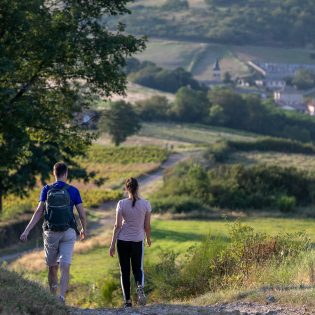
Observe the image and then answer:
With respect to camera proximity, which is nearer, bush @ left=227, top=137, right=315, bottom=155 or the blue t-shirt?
the blue t-shirt

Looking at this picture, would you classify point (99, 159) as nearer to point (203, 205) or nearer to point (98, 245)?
point (203, 205)

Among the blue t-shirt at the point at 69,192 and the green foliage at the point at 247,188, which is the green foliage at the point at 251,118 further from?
the blue t-shirt at the point at 69,192

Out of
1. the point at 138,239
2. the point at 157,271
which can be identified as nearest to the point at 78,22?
the point at 157,271

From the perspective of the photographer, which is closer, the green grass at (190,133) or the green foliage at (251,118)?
the green grass at (190,133)

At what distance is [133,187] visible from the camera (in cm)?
1074

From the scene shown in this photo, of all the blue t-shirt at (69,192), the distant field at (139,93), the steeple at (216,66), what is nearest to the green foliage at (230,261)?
the blue t-shirt at (69,192)

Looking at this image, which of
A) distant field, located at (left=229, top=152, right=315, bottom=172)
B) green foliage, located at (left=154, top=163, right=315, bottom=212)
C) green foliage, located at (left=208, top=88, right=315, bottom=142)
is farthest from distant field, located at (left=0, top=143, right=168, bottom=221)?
green foliage, located at (left=208, top=88, right=315, bottom=142)

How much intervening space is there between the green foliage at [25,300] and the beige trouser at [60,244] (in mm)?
1254

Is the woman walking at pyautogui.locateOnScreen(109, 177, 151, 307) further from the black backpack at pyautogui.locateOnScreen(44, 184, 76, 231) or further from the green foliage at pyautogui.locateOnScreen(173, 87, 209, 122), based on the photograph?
the green foliage at pyautogui.locateOnScreen(173, 87, 209, 122)

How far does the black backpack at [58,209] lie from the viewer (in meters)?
10.3

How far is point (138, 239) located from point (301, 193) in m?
33.1

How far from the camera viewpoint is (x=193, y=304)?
35.1 feet

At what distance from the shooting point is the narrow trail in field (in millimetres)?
27406

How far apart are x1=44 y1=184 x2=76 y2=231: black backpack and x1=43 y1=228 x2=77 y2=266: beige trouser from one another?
10cm
